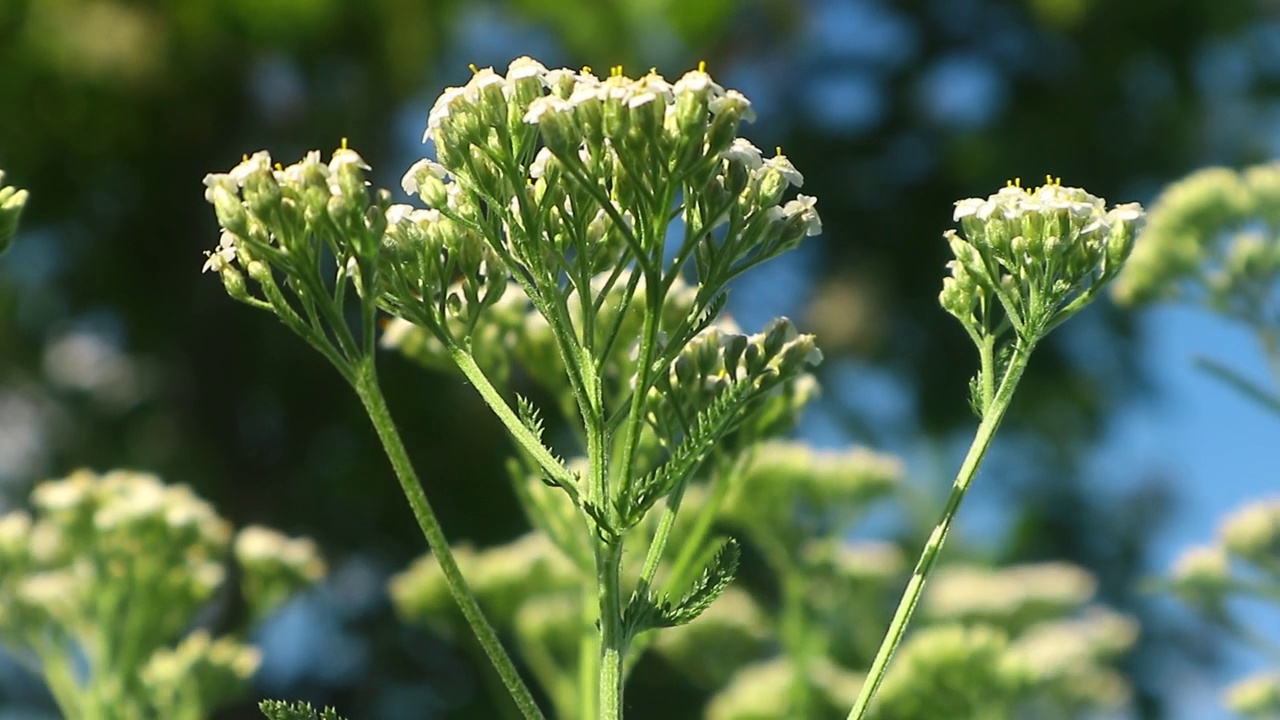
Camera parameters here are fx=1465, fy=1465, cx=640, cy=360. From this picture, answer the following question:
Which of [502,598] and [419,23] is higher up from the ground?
[419,23]

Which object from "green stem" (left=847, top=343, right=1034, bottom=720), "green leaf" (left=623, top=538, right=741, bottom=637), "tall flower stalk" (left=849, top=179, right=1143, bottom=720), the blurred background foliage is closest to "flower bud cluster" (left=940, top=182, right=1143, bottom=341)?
"tall flower stalk" (left=849, top=179, right=1143, bottom=720)

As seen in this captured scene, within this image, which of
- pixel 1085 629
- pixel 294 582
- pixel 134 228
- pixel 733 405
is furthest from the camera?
pixel 134 228

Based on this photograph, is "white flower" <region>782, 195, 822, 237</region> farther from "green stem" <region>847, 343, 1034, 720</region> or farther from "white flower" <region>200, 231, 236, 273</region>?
"white flower" <region>200, 231, 236, 273</region>

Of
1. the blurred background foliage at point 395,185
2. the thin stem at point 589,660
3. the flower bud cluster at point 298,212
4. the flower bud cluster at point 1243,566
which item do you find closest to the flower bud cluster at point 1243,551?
the flower bud cluster at point 1243,566

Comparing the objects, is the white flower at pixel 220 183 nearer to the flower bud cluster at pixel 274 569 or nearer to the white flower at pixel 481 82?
the white flower at pixel 481 82

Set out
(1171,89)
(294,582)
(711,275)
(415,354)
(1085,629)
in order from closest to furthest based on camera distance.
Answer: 1. (711,275)
2. (415,354)
3. (294,582)
4. (1085,629)
5. (1171,89)

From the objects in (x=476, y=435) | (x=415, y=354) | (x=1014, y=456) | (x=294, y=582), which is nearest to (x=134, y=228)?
(x=476, y=435)

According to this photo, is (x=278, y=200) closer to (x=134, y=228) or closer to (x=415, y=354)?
(x=415, y=354)
